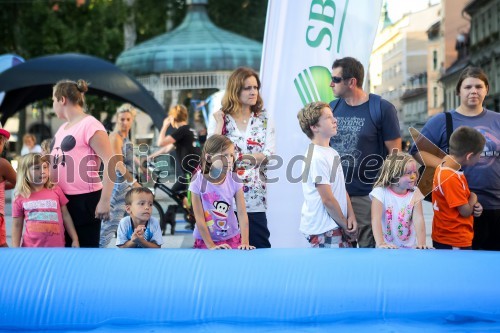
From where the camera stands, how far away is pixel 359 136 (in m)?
5.98

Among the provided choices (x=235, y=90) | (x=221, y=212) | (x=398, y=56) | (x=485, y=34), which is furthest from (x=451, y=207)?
(x=485, y=34)

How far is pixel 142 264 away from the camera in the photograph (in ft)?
17.6

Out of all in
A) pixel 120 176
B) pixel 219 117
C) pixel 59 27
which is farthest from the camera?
pixel 59 27

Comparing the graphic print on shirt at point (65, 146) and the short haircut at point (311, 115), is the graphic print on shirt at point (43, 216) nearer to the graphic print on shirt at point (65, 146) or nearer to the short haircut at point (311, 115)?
the graphic print on shirt at point (65, 146)

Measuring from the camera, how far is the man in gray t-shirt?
5984mm

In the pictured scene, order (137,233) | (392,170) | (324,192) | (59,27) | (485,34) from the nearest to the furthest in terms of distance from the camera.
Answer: (324,192) → (392,170) → (137,233) → (485,34) → (59,27)

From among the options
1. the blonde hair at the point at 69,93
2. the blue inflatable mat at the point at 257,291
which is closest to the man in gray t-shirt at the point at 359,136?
the blue inflatable mat at the point at 257,291

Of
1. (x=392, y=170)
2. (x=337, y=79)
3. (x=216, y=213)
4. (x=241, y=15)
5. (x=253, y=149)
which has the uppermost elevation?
(x=241, y=15)

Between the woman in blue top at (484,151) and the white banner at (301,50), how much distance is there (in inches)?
55.8

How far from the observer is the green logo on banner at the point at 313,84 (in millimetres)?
7254

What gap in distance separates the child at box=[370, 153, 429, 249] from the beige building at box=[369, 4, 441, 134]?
271cm

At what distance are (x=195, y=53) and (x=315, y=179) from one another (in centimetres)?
2153

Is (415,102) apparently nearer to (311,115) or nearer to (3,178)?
(311,115)

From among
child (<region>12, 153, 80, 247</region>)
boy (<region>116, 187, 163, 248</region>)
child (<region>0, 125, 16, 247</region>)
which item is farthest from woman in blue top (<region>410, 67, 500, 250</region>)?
child (<region>0, 125, 16, 247</region>)
